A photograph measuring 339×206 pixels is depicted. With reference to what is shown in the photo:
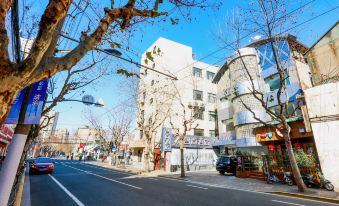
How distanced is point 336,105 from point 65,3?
A: 45.4 feet

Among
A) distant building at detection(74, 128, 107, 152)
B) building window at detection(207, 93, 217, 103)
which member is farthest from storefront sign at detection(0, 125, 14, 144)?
building window at detection(207, 93, 217, 103)

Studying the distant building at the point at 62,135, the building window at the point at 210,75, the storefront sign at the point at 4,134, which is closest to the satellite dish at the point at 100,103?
the storefront sign at the point at 4,134

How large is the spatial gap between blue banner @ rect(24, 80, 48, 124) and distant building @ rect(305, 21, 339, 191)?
13.6 meters

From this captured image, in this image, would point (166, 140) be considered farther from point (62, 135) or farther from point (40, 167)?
point (62, 135)

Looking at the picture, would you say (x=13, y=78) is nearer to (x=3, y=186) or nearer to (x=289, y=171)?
(x=3, y=186)

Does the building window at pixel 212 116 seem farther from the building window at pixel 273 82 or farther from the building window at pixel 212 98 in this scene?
the building window at pixel 273 82

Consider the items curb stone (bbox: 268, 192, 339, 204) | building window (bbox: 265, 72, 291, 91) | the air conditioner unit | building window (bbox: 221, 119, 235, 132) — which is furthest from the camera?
the air conditioner unit

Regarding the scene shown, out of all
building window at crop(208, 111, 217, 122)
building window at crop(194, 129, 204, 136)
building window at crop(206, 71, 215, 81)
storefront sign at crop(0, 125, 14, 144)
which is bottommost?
storefront sign at crop(0, 125, 14, 144)

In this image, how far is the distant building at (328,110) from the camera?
35.6 feet

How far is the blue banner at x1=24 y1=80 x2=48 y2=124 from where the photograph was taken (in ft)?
13.5

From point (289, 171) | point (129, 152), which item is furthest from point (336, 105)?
point (129, 152)

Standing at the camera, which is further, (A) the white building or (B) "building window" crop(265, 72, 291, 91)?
(A) the white building

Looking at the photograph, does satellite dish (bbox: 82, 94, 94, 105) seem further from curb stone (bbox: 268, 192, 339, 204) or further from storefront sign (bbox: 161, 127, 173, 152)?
storefront sign (bbox: 161, 127, 173, 152)

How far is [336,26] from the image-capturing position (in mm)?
13648
